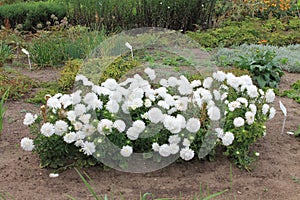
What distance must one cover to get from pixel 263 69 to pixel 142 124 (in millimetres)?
2943

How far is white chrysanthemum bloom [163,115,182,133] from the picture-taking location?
139 inches

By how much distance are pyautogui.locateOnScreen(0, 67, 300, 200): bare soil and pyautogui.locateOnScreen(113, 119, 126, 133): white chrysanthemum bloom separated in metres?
0.42

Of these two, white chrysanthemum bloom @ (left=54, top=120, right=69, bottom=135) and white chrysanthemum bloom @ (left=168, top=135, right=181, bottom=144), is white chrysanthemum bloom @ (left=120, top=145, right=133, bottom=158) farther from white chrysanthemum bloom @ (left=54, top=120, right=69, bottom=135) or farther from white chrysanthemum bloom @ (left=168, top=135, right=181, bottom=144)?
white chrysanthemum bloom @ (left=54, top=120, right=69, bottom=135)

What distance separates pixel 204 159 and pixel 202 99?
52 cm

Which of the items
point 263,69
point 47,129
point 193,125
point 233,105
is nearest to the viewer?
point 47,129

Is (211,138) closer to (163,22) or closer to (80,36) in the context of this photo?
(80,36)

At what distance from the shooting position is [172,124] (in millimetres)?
3523

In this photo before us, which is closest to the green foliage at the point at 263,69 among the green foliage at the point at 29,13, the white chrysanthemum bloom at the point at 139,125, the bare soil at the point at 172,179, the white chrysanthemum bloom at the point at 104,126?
the bare soil at the point at 172,179

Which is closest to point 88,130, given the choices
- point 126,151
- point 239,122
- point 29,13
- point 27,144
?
point 126,151

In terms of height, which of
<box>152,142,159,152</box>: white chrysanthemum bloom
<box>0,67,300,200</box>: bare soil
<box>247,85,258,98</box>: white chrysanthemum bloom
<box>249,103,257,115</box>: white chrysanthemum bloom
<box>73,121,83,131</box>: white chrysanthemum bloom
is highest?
<box>247,85,258,98</box>: white chrysanthemum bloom

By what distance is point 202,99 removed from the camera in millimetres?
3873

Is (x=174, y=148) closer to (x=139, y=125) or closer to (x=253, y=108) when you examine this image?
(x=139, y=125)

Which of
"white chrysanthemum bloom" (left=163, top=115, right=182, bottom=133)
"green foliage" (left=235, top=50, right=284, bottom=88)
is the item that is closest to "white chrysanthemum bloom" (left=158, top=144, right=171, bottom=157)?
"white chrysanthemum bloom" (left=163, top=115, right=182, bottom=133)

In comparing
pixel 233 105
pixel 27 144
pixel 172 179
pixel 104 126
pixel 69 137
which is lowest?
pixel 172 179
